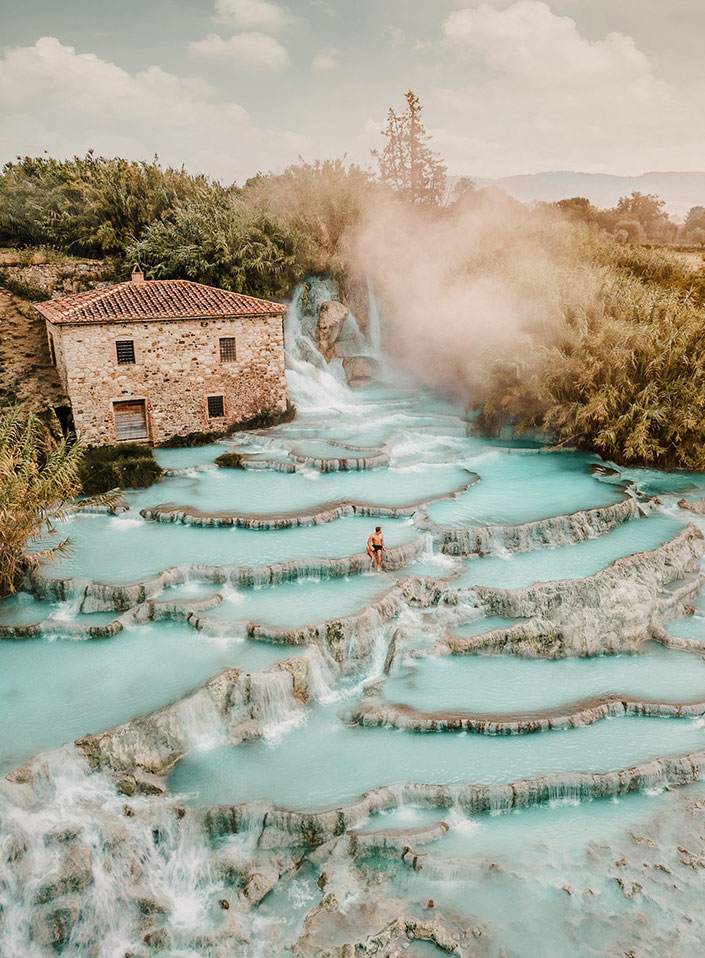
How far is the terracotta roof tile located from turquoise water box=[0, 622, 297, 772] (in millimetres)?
11106

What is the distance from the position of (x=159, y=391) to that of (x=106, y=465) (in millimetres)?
3754

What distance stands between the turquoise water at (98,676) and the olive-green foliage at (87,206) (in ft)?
67.4

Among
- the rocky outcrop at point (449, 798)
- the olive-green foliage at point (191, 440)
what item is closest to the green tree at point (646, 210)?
the olive-green foliage at point (191, 440)

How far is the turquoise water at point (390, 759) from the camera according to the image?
10.6 metres

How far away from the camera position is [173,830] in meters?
9.98

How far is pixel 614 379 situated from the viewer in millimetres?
22406

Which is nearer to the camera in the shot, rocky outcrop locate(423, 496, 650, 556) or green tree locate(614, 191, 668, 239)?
rocky outcrop locate(423, 496, 650, 556)

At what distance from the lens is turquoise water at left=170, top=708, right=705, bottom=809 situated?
10570mm

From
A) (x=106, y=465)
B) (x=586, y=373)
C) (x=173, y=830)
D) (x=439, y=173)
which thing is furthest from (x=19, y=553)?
(x=439, y=173)

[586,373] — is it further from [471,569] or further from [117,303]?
[117,303]

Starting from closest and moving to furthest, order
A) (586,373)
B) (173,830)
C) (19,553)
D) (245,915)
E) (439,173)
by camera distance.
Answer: (245,915)
(173,830)
(19,553)
(586,373)
(439,173)

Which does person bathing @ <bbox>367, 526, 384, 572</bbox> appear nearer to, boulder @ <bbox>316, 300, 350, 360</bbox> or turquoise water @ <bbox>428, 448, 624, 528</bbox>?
turquoise water @ <bbox>428, 448, 624, 528</bbox>

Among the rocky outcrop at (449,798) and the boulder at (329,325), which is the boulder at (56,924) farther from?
the boulder at (329,325)

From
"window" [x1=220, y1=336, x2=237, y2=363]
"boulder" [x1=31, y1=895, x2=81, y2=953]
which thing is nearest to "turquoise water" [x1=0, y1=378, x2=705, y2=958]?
"boulder" [x1=31, y1=895, x2=81, y2=953]
